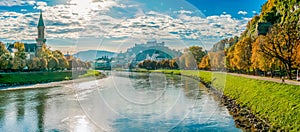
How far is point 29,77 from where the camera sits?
172ft

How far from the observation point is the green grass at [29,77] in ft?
151

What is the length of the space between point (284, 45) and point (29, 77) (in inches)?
1640

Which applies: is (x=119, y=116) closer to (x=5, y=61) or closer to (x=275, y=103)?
(x=275, y=103)

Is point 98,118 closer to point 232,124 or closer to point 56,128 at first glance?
point 56,128

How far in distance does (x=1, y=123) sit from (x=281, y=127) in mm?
16109

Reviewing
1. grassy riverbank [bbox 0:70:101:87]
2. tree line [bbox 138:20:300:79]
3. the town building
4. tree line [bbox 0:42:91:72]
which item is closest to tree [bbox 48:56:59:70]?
tree line [bbox 0:42:91:72]

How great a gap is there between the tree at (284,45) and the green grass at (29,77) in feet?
120

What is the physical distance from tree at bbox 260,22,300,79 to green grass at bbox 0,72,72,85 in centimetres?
3663

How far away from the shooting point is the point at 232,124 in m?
17.6

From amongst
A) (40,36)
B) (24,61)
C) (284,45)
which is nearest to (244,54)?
(284,45)

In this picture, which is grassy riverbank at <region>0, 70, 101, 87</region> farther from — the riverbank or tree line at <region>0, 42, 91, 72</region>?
tree line at <region>0, 42, 91, 72</region>

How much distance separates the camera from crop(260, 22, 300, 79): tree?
28422 millimetres

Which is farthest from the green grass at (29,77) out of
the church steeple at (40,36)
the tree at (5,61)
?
the church steeple at (40,36)

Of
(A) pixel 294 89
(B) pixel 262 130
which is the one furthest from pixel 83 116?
(A) pixel 294 89
